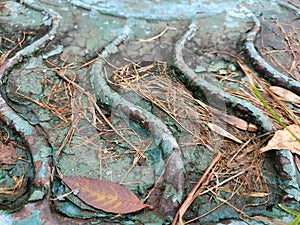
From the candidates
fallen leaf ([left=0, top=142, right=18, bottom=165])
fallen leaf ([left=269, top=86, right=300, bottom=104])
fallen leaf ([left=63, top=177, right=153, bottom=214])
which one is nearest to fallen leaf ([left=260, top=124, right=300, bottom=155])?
fallen leaf ([left=269, top=86, right=300, bottom=104])

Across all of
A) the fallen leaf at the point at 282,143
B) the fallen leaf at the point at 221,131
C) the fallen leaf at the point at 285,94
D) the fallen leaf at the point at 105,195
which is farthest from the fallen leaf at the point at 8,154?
the fallen leaf at the point at 285,94

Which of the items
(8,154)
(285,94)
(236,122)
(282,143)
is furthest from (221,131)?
(8,154)

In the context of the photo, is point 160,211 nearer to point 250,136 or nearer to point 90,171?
point 90,171

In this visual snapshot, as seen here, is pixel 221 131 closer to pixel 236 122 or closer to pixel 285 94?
pixel 236 122

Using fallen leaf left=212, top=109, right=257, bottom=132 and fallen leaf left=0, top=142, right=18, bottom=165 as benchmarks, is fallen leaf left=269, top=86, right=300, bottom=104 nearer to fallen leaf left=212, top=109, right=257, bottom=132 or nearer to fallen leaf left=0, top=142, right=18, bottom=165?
fallen leaf left=212, top=109, right=257, bottom=132

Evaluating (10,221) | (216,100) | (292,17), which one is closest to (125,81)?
(216,100)

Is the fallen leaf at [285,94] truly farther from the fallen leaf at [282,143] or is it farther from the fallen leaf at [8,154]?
the fallen leaf at [8,154]
